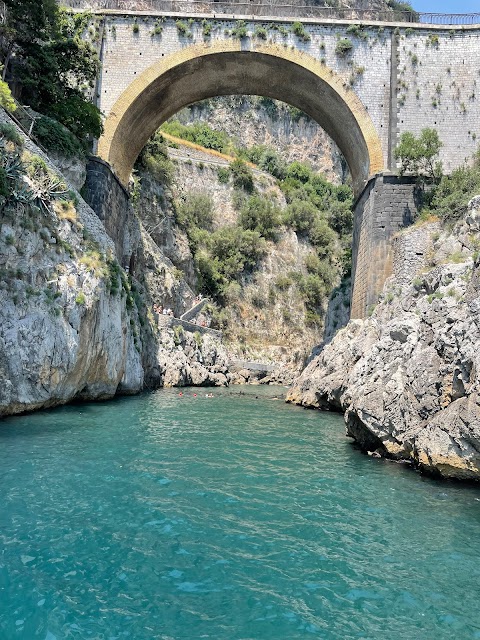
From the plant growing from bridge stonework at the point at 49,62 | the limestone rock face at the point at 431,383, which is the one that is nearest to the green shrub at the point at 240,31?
the plant growing from bridge stonework at the point at 49,62

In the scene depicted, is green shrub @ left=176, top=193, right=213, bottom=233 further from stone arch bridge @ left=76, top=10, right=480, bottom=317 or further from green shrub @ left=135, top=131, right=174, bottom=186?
stone arch bridge @ left=76, top=10, right=480, bottom=317

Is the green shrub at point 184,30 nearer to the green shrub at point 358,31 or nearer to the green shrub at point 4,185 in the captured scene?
the green shrub at point 358,31

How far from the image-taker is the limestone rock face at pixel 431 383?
28.0 ft

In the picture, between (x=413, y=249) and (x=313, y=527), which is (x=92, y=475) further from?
(x=413, y=249)

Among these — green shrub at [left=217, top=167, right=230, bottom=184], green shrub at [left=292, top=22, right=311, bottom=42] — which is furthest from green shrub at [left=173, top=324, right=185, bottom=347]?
green shrub at [left=217, top=167, right=230, bottom=184]

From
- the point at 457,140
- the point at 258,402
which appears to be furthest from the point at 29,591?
the point at 457,140

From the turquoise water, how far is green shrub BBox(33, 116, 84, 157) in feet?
39.9

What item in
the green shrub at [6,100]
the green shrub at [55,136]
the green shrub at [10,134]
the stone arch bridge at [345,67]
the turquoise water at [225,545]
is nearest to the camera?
the turquoise water at [225,545]

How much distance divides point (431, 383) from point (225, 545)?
5.25 metres

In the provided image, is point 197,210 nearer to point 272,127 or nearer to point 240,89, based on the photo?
point 240,89

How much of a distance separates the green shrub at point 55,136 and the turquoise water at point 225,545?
1218cm

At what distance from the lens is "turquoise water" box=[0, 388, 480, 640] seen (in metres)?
4.59

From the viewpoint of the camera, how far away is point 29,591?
190 inches

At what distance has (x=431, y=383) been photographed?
9672 millimetres
